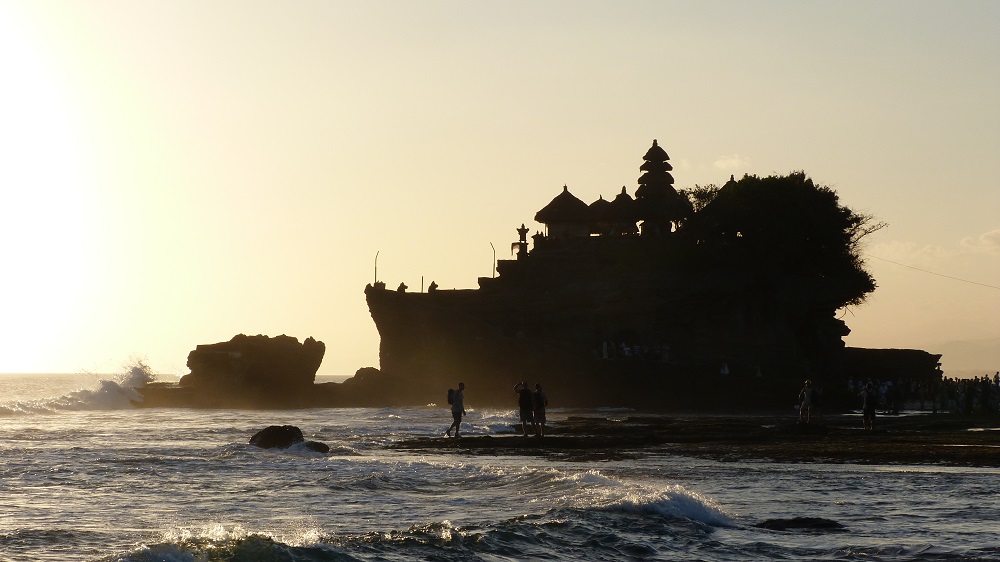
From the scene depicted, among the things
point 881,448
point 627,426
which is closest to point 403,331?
point 627,426

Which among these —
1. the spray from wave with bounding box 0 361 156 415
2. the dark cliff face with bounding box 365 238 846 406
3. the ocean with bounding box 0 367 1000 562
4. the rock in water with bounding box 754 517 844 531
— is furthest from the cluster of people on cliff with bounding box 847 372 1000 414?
the spray from wave with bounding box 0 361 156 415

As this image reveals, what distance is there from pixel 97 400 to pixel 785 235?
A: 135ft

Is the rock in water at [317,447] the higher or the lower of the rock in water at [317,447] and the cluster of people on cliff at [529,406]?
the lower

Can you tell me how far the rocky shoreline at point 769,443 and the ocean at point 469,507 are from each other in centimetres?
98

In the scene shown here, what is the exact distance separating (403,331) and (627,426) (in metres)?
31.7

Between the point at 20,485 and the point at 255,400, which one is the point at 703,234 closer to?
the point at 255,400

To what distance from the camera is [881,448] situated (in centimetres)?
2533

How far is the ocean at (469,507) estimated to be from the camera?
44.8ft

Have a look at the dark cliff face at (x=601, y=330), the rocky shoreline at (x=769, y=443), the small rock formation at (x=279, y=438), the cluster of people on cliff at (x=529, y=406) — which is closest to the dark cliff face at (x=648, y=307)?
the dark cliff face at (x=601, y=330)

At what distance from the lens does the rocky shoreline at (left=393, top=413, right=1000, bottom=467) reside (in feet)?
78.7

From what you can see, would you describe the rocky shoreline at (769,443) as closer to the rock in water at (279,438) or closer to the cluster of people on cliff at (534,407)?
the cluster of people on cliff at (534,407)

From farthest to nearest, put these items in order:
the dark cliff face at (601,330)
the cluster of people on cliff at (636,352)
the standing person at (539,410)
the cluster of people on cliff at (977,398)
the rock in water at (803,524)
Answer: the cluster of people on cliff at (636,352) < the dark cliff face at (601,330) < the cluster of people on cliff at (977,398) < the standing person at (539,410) < the rock in water at (803,524)

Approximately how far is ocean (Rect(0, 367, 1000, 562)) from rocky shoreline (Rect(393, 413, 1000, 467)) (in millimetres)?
977

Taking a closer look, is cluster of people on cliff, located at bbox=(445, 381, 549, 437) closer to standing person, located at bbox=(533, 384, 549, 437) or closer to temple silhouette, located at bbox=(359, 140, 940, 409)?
standing person, located at bbox=(533, 384, 549, 437)
